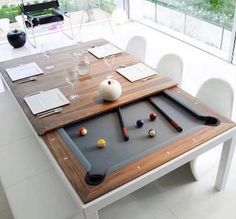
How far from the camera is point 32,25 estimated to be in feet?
14.3

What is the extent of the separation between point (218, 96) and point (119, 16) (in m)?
3.84

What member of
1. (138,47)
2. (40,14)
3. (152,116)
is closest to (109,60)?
(138,47)

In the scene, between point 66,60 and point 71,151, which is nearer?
point 71,151

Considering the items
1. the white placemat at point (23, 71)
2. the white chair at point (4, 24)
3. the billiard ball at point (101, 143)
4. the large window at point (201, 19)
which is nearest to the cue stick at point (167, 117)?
the billiard ball at point (101, 143)

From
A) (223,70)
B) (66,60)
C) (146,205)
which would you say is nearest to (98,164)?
(146,205)

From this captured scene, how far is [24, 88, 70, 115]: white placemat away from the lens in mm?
1818

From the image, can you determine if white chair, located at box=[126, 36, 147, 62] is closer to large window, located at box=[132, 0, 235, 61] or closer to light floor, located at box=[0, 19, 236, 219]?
light floor, located at box=[0, 19, 236, 219]

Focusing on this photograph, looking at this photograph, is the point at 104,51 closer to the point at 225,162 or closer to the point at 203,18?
the point at 225,162

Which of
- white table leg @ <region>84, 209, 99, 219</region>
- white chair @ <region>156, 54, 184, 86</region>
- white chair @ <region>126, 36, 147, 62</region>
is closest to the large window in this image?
white chair @ <region>126, 36, 147, 62</region>

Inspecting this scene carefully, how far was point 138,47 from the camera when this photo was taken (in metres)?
2.94

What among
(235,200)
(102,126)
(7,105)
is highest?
(102,126)

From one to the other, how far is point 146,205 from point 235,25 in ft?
8.69

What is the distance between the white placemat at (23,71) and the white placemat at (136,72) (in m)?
0.69

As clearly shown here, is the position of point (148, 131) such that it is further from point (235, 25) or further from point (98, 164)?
point (235, 25)
